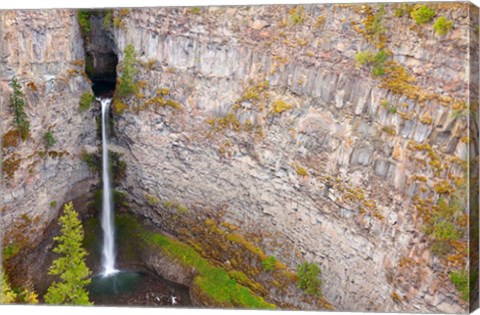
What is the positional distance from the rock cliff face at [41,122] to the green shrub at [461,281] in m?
11.8

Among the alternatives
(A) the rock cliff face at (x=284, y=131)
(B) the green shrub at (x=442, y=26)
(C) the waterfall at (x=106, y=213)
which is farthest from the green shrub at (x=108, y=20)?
(B) the green shrub at (x=442, y=26)

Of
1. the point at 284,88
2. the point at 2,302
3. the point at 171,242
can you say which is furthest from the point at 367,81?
the point at 2,302

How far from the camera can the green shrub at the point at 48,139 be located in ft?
61.3

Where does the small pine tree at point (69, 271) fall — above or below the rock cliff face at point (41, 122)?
below

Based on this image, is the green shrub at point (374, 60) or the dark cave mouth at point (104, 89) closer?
the green shrub at point (374, 60)

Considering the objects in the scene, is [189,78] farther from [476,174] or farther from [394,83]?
[476,174]

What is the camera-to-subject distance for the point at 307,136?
53.5 ft

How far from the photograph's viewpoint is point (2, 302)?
15977 mm

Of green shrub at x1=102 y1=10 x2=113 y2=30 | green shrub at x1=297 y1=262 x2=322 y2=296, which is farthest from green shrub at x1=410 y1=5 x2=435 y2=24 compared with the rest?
green shrub at x1=102 y1=10 x2=113 y2=30

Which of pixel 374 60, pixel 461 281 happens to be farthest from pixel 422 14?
pixel 461 281

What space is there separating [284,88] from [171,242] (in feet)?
22.6

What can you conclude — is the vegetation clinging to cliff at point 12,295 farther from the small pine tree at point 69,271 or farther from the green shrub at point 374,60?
the green shrub at point 374,60

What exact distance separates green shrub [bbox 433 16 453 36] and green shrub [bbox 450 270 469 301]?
510cm

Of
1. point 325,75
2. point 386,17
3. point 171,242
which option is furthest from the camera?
point 171,242
